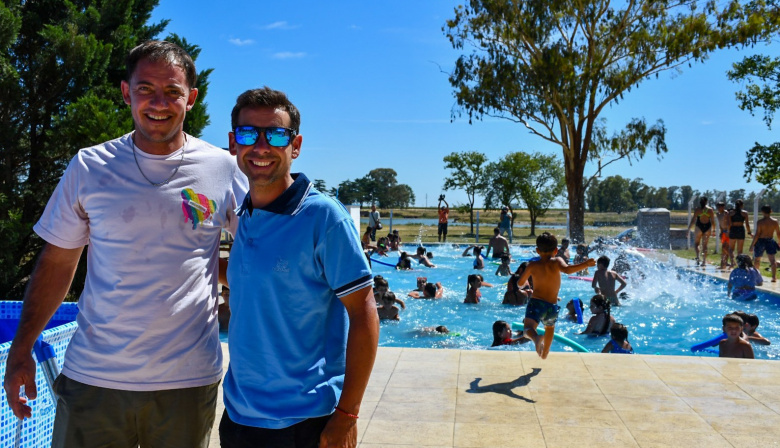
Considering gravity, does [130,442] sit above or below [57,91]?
below

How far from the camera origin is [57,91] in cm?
822

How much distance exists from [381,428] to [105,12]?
7.52 m

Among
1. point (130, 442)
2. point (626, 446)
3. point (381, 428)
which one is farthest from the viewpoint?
point (381, 428)

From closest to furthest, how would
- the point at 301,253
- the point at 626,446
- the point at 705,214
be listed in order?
the point at 301,253 < the point at 626,446 < the point at 705,214

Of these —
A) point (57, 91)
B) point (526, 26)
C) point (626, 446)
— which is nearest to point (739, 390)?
point (626, 446)

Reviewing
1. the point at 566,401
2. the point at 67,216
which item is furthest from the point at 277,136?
the point at 566,401

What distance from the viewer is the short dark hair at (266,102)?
2.03 metres

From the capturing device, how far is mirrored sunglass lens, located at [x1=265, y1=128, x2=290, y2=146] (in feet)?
6.54

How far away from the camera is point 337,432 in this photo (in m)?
1.81

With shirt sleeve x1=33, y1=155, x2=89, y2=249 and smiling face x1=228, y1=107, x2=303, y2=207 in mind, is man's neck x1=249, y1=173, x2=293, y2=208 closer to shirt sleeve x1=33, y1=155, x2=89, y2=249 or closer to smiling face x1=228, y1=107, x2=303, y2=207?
smiling face x1=228, y1=107, x2=303, y2=207

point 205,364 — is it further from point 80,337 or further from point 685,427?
point 685,427

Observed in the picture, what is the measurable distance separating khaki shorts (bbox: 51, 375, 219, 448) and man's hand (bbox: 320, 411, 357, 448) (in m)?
0.62

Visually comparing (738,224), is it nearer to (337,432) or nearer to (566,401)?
(566,401)

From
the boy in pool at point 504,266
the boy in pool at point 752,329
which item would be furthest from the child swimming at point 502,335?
the boy in pool at point 504,266
